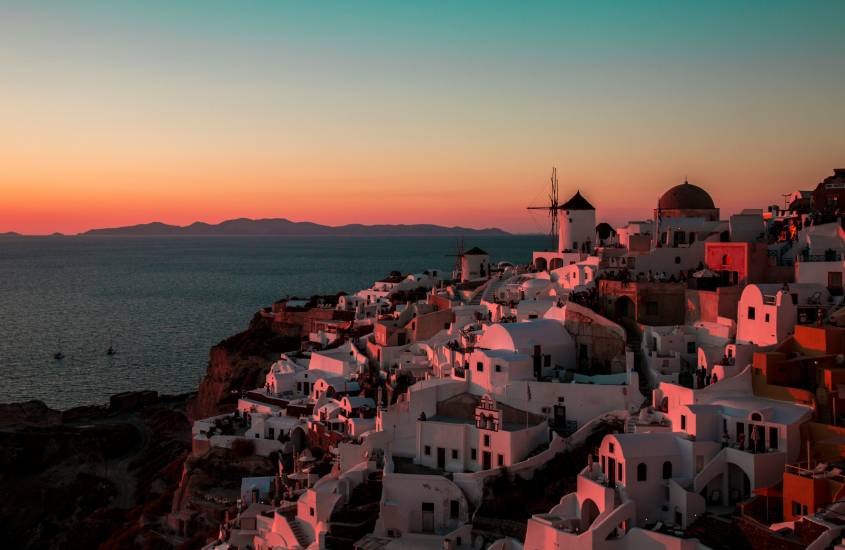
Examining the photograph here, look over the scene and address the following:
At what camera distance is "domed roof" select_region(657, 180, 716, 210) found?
145 feet

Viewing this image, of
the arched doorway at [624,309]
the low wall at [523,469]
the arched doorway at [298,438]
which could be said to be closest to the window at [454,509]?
the low wall at [523,469]

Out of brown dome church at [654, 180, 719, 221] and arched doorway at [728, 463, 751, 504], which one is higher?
brown dome church at [654, 180, 719, 221]

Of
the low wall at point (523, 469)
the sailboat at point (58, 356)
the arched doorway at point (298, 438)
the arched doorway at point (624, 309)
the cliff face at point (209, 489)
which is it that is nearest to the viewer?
the low wall at point (523, 469)

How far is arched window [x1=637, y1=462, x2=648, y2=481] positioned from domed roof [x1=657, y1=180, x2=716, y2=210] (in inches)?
947

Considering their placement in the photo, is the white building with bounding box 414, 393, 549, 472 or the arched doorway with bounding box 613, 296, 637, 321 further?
the arched doorway with bounding box 613, 296, 637, 321

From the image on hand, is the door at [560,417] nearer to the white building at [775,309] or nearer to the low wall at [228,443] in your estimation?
the white building at [775,309]

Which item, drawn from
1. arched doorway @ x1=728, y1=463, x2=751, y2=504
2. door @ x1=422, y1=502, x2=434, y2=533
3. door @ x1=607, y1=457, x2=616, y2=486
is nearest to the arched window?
door @ x1=607, y1=457, x2=616, y2=486

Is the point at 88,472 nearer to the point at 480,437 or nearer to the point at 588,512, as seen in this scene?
the point at 480,437

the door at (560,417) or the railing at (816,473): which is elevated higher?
the railing at (816,473)

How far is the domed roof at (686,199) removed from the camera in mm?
44219

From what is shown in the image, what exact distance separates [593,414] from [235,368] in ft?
106

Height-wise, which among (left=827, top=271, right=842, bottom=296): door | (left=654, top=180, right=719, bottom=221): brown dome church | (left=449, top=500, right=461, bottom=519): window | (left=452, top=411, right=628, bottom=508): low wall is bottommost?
(left=449, top=500, right=461, bottom=519): window

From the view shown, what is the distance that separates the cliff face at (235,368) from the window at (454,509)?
28120mm

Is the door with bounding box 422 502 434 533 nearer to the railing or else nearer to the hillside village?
the hillside village
